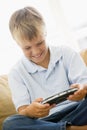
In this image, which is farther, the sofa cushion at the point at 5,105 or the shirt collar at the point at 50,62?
the sofa cushion at the point at 5,105

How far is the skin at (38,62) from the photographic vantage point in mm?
1051

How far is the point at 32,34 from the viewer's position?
3.88ft

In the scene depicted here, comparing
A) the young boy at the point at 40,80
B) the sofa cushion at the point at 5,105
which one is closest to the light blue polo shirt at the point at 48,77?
the young boy at the point at 40,80

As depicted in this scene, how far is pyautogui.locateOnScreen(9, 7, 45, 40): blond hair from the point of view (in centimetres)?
119

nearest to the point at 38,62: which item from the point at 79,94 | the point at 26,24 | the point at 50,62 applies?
the point at 50,62

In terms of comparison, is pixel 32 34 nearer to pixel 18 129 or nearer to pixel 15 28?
pixel 15 28

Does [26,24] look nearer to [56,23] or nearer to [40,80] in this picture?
[40,80]

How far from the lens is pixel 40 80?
1283 millimetres

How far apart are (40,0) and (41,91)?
3.29 feet

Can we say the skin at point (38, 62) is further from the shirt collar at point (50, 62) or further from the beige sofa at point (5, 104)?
the beige sofa at point (5, 104)

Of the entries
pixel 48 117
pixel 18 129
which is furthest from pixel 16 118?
pixel 48 117

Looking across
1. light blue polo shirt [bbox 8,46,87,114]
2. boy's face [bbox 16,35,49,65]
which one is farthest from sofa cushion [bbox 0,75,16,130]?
boy's face [bbox 16,35,49,65]

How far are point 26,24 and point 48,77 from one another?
26cm

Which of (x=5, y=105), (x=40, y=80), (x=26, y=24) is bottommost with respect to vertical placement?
(x=5, y=105)
